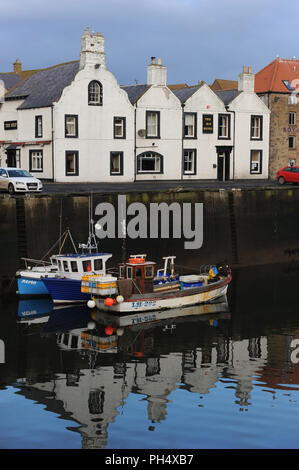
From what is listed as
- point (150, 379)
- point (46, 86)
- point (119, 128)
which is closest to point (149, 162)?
point (119, 128)

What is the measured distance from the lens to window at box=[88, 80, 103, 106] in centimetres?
4857

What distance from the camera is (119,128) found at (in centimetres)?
5072

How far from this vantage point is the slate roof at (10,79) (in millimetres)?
64213

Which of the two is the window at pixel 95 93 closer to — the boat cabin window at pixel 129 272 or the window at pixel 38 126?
the window at pixel 38 126

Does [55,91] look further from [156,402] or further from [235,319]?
[156,402]

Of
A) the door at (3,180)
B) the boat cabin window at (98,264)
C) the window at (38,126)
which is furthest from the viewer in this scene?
the window at (38,126)

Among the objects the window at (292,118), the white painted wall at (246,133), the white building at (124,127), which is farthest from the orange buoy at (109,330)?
the window at (292,118)

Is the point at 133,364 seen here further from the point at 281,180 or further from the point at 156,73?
the point at 156,73

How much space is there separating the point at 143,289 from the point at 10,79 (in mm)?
42033

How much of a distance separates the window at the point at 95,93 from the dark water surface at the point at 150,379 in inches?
827

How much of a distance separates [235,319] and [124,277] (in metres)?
5.65

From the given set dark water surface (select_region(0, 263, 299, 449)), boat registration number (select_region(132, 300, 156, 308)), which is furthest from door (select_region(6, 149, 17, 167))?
boat registration number (select_region(132, 300, 156, 308))

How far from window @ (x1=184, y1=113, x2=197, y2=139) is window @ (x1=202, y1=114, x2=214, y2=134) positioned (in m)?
Answer: 0.92

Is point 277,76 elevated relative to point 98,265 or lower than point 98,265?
elevated
